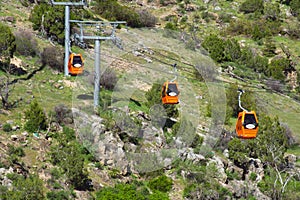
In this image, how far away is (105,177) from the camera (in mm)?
36094

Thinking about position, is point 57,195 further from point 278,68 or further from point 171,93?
point 278,68

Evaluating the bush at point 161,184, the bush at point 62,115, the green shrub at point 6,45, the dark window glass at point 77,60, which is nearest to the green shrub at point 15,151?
the bush at point 62,115

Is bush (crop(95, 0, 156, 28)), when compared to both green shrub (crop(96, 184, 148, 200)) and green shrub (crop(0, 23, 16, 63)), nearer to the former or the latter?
green shrub (crop(0, 23, 16, 63))

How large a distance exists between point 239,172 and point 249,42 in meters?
38.3

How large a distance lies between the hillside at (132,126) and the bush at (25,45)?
8 cm

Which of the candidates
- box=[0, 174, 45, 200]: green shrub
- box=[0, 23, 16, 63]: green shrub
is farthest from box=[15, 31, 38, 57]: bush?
box=[0, 174, 45, 200]: green shrub

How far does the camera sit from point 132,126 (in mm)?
39969

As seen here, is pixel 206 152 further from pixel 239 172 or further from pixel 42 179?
pixel 42 179

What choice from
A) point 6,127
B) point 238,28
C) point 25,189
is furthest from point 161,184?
point 238,28

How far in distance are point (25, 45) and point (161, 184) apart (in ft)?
58.2

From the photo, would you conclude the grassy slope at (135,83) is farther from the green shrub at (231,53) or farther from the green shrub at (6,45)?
the green shrub at (231,53)

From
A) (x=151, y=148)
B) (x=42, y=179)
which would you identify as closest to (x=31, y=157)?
(x=42, y=179)

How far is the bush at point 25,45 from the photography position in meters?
47.8

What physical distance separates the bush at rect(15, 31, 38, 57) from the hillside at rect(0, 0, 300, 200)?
0.08m
